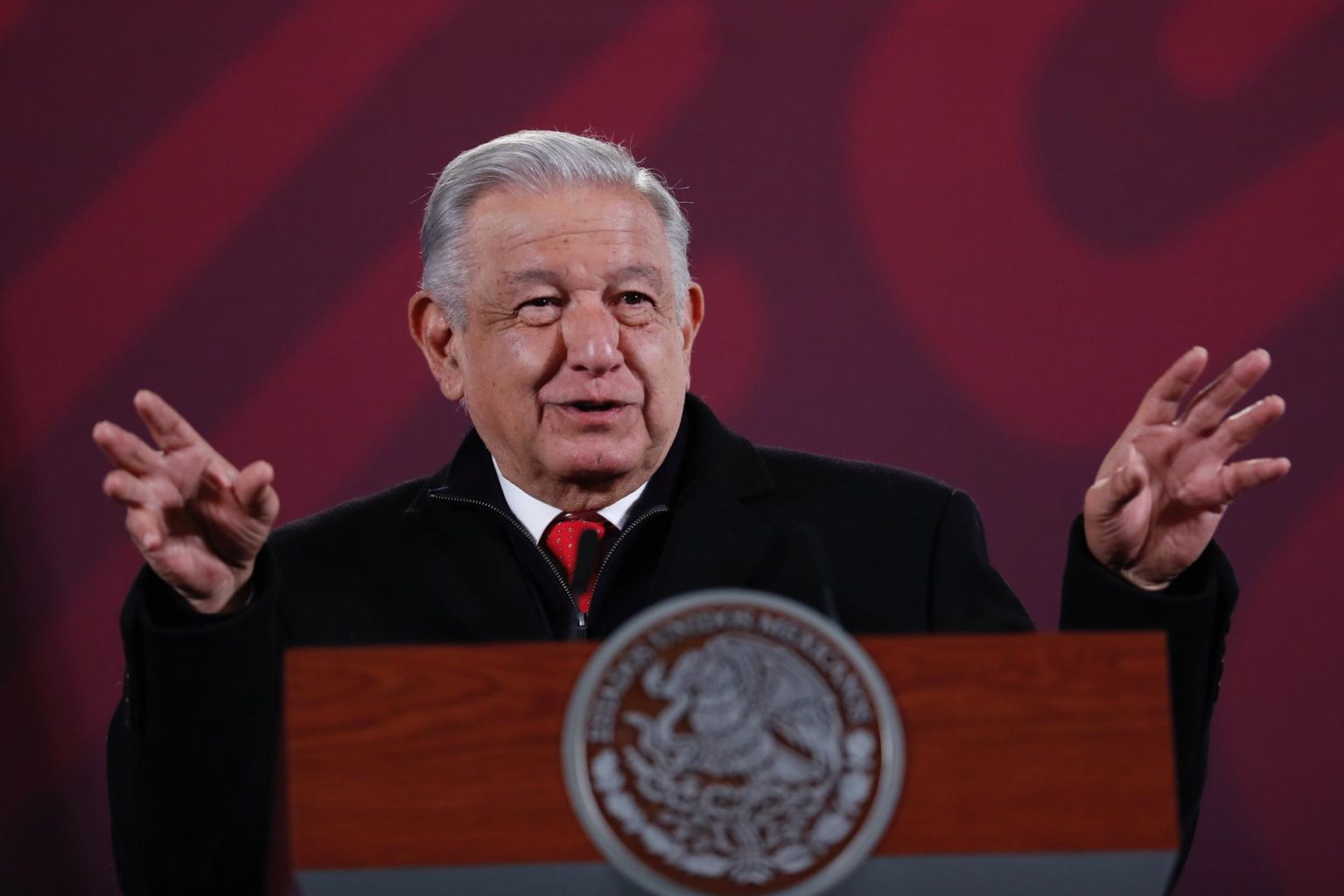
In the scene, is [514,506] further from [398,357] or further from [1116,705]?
[1116,705]

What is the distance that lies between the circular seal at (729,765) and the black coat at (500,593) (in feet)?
1.59

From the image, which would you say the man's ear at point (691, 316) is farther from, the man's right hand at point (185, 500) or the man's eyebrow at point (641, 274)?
→ the man's right hand at point (185, 500)

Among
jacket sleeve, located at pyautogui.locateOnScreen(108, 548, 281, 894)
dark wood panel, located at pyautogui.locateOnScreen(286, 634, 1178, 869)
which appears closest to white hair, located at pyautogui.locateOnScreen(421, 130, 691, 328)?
jacket sleeve, located at pyautogui.locateOnScreen(108, 548, 281, 894)

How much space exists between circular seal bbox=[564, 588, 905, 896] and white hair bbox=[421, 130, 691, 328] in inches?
41.4

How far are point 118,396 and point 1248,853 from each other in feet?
6.32

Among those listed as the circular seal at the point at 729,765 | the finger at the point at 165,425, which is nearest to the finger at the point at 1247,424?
the circular seal at the point at 729,765

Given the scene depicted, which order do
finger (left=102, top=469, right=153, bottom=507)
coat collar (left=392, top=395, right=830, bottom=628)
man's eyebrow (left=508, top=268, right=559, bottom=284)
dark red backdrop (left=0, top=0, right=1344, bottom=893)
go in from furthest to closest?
1. dark red backdrop (left=0, top=0, right=1344, bottom=893)
2. man's eyebrow (left=508, top=268, right=559, bottom=284)
3. coat collar (left=392, top=395, right=830, bottom=628)
4. finger (left=102, top=469, right=153, bottom=507)

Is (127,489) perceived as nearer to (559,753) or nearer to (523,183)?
(559,753)

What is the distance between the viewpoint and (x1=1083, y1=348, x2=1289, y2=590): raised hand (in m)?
1.42

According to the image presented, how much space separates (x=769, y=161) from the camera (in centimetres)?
262

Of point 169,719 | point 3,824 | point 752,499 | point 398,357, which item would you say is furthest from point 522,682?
point 3,824

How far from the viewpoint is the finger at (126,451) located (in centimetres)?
133

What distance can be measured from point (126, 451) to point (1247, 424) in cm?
97

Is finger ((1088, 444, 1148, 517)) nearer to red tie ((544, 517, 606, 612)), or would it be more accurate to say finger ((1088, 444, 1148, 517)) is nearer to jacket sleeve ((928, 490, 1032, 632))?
jacket sleeve ((928, 490, 1032, 632))
